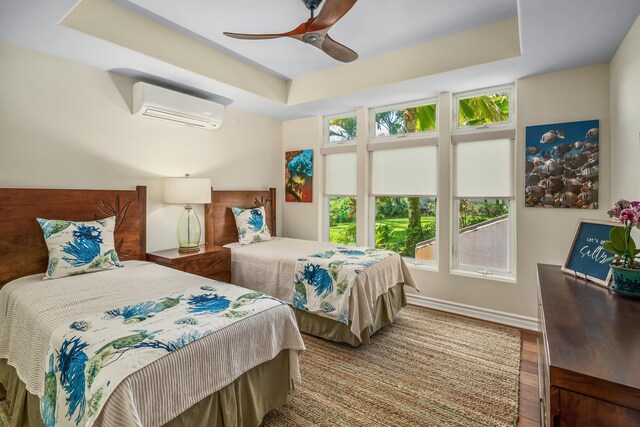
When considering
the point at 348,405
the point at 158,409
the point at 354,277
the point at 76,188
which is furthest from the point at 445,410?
the point at 76,188

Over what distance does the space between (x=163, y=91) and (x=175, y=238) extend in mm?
1545

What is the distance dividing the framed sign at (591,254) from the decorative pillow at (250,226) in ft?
10.0

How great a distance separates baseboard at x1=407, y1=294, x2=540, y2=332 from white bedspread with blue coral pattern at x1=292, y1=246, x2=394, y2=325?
1.03 meters

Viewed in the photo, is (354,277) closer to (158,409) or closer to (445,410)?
(445,410)

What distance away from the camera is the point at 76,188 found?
8.94 ft

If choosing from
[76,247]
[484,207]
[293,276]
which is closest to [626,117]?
[484,207]

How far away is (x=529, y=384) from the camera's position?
2180 mm

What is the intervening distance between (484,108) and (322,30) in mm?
2238

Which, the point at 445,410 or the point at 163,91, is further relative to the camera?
the point at 163,91

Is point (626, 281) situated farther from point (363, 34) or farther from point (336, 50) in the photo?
point (363, 34)

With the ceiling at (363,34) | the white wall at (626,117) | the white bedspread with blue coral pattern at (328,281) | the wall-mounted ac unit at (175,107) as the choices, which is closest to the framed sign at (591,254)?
the white wall at (626,117)

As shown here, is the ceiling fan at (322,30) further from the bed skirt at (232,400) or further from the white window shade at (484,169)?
the bed skirt at (232,400)

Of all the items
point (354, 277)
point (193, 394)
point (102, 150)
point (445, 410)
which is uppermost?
point (102, 150)

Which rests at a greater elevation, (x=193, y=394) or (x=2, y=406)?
(x=193, y=394)
